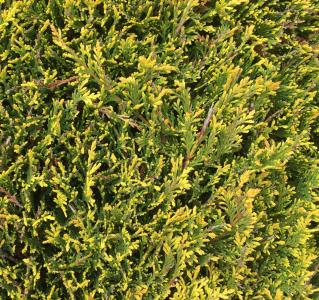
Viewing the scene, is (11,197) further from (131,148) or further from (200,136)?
(200,136)

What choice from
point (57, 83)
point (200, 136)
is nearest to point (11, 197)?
point (57, 83)

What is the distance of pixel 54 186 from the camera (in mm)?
2777

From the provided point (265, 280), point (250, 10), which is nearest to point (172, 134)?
point (250, 10)

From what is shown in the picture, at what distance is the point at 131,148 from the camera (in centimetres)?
282

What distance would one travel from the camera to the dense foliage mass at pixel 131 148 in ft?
8.95

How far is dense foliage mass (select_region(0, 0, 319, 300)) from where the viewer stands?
273cm

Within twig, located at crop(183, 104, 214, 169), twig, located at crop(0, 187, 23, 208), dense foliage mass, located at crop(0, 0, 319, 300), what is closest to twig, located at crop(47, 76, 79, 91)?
dense foliage mass, located at crop(0, 0, 319, 300)

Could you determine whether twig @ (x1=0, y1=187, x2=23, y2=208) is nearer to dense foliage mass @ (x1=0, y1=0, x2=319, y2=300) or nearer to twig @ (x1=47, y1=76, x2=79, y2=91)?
dense foliage mass @ (x1=0, y1=0, x2=319, y2=300)

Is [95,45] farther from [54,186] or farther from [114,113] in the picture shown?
[54,186]

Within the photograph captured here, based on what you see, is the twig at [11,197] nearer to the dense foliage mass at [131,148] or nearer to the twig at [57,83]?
the dense foliage mass at [131,148]

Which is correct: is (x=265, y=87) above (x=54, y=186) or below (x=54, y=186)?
above

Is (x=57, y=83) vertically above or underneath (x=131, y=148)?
above

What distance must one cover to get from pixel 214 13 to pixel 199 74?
431mm

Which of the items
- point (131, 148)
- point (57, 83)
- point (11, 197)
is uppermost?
point (57, 83)
